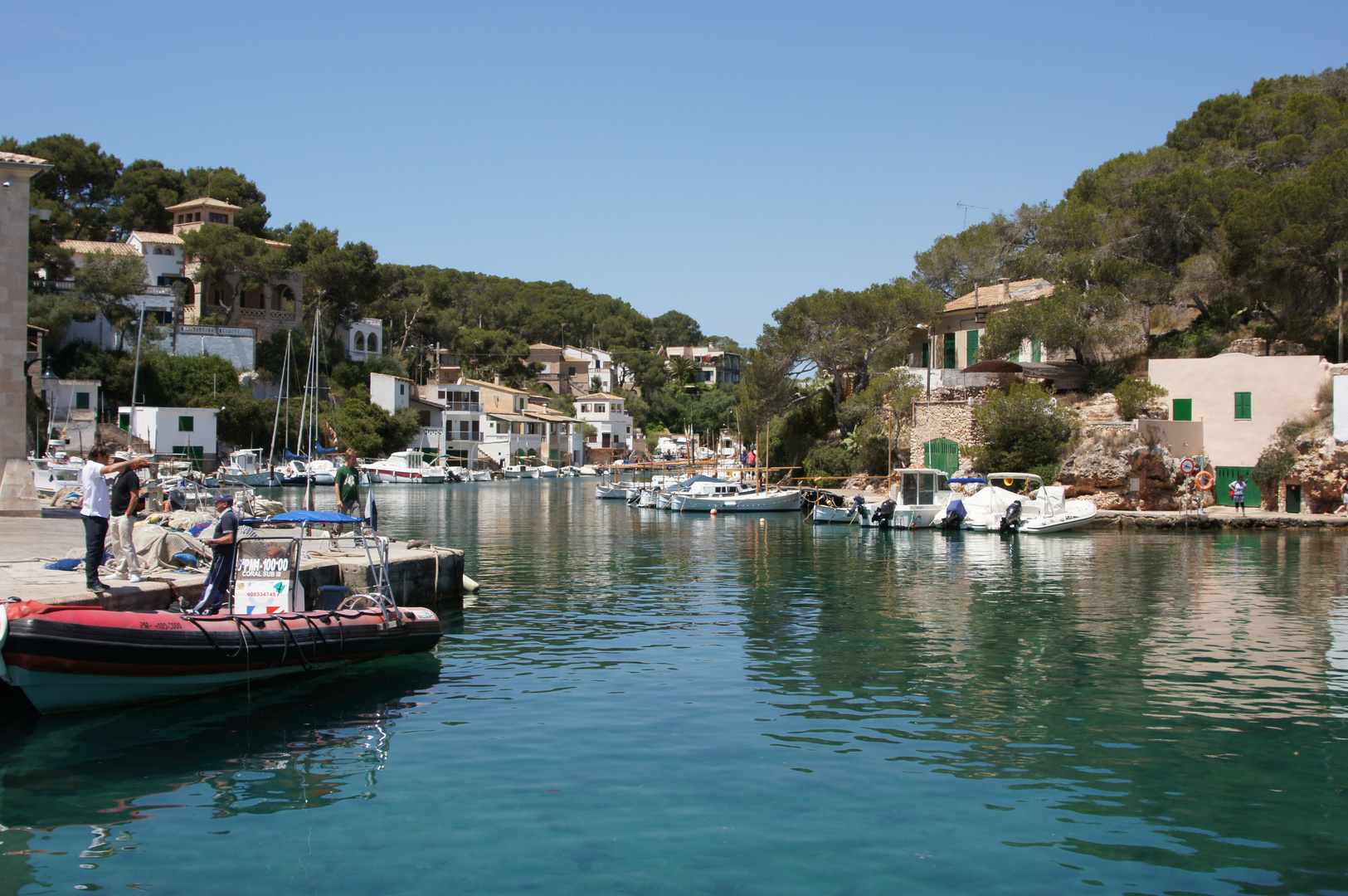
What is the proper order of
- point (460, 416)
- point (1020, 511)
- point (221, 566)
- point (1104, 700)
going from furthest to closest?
point (460, 416), point (1020, 511), point (221, 566), point (1104, 700)

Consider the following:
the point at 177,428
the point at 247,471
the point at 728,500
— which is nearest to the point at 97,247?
the point at 177,428

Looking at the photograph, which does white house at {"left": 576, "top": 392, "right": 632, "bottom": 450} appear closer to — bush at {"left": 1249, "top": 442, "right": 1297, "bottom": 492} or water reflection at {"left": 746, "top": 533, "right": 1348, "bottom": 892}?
bush at {"left": 1249, "top": 442, "right": 1297, "bottom": 492}

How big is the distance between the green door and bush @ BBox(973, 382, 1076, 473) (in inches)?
134

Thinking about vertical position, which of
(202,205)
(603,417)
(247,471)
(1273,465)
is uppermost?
(202,205)

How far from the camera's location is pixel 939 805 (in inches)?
321

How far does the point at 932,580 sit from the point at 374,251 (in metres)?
65.1

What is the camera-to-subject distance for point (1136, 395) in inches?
1608

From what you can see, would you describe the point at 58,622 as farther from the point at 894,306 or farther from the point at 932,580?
the point at 894,306

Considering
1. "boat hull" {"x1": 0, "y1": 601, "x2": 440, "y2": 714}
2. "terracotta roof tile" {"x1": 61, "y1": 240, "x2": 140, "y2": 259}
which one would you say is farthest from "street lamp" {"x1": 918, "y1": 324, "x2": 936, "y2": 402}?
"terracotta roof tile" {"x1": 61, "y1": 240, "x2": 140, "y2": 259}

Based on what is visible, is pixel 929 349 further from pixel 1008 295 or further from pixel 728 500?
pixel 728 500

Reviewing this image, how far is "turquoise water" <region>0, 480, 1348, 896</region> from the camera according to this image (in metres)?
6.94

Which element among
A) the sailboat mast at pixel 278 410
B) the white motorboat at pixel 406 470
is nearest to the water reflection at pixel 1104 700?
the sailboat mast at pixel 278 410

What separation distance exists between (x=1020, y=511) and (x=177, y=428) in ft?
158

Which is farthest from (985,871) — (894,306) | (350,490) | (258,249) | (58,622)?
(258,249)
